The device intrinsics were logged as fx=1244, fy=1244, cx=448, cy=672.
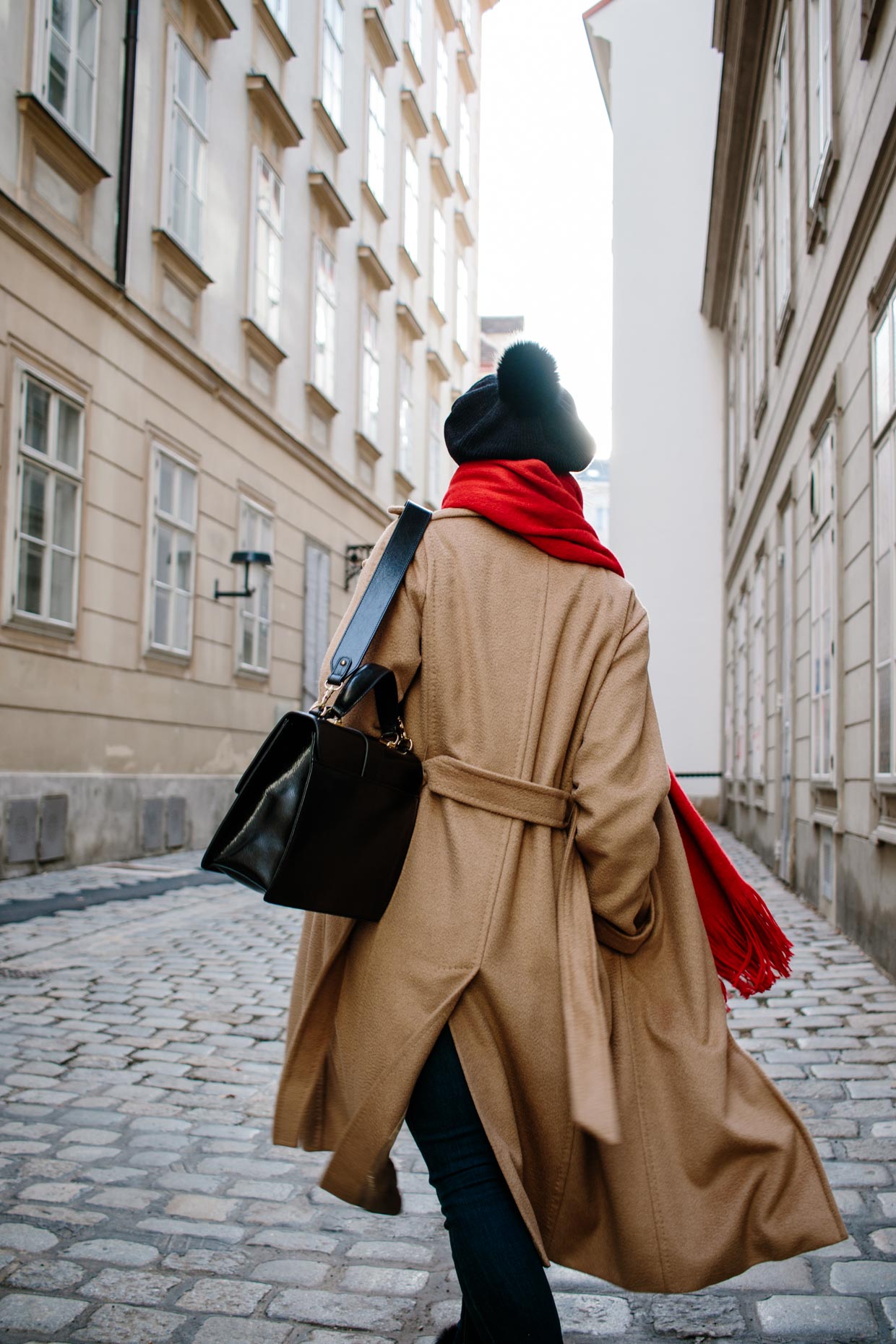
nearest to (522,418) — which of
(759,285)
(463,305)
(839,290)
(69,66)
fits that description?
(839,290)

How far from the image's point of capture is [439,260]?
2170cm

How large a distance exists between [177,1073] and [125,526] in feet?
21.9

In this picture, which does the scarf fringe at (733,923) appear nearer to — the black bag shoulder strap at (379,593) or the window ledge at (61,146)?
the black bag shoulder strap at (379,593)

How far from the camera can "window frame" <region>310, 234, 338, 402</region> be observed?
14.6 m

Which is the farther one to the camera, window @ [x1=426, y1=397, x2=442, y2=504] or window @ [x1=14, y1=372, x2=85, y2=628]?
window @ [x1=426, y1=397, x2=442, y2=504]

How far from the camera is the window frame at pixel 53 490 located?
27.2 feet

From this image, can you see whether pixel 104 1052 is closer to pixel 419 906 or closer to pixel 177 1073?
pixel 177 1073

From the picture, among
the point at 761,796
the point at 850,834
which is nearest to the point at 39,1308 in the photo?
the point at 850,834

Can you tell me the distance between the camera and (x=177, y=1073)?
397 cm

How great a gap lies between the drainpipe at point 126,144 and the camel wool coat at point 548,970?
28.7ft

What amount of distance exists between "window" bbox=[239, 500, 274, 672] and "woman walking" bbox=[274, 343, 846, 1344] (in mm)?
10660

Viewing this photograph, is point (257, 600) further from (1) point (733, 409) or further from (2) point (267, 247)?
(1) point (733, 409)

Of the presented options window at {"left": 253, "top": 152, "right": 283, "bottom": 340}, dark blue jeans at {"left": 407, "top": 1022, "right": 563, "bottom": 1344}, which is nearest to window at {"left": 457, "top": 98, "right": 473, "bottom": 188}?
window at {"left": 253, "top": 152, "right": 283, "bottom": 340}

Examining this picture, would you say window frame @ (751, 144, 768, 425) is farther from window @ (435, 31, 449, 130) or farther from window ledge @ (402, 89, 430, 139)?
window @ (435, 31, 449, 130)
